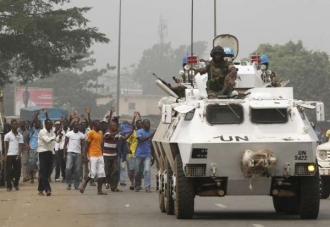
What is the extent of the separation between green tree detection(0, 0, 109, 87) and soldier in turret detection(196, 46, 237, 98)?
103 feet

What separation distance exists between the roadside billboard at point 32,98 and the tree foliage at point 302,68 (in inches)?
774

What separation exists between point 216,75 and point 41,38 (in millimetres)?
34651

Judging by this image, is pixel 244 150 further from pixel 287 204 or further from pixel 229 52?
pixel 229 52

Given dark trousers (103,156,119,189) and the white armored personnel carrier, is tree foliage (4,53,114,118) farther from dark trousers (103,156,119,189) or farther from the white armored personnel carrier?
the white armored personnel carrier

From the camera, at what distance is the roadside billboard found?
100188 mm

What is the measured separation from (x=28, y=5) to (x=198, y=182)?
3681 cm

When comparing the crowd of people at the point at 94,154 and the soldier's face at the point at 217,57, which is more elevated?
the soldier's face at the point at 217,57

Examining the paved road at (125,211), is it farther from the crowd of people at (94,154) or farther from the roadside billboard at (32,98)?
the roadside billboard at (32,98)

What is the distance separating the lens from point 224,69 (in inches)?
749

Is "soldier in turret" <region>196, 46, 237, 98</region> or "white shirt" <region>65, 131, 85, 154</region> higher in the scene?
"soldier in turret" <region>196, 46, 237, 98</region>

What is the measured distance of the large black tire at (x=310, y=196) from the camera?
17578 millimetres

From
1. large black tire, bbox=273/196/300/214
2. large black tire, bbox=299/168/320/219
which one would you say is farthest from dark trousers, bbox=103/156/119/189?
large black tire, bbox=299/168/320/219

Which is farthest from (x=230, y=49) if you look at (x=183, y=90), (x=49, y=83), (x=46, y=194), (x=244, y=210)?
(x=49, y=83)

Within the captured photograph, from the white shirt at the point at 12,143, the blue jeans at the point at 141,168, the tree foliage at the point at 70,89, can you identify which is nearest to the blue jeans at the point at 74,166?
the white shirt at the point at 12,143
